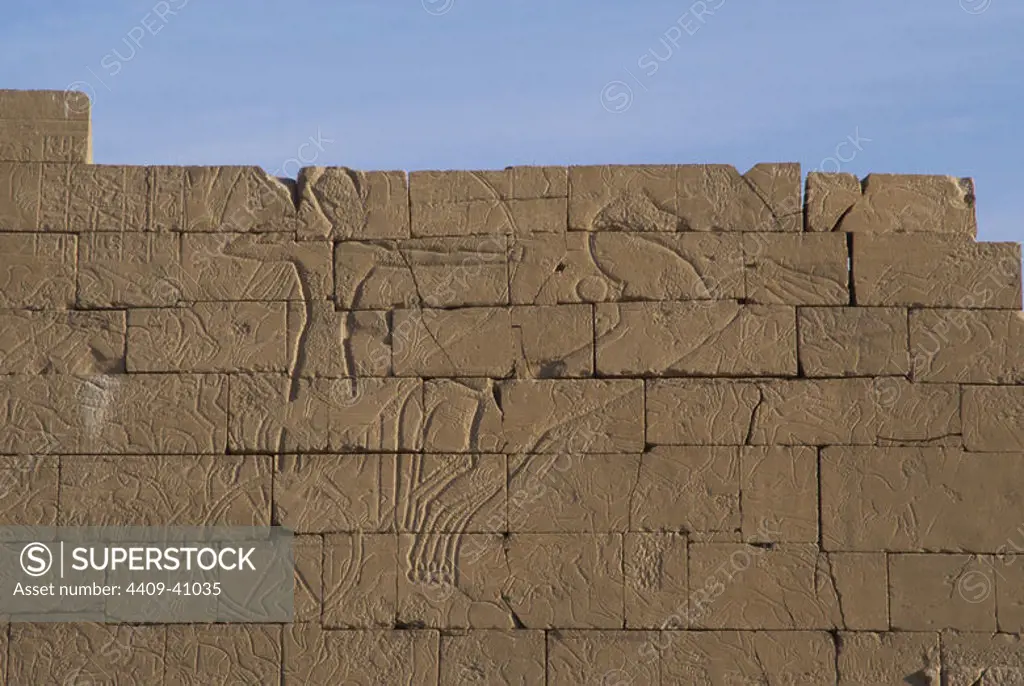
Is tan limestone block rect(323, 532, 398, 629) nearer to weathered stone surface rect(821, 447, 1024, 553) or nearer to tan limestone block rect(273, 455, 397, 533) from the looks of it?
tan limestone block rect(273, 455, 397, 533)

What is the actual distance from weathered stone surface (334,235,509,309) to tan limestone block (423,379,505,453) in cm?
57

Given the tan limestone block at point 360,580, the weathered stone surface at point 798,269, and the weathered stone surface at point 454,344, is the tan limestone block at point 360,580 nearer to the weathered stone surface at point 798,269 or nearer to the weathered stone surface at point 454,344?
the weathered stone surface at point 454,344

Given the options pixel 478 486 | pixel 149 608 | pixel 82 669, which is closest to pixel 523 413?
pixel 478 486

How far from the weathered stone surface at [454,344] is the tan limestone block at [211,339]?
0.77m

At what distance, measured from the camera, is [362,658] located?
7.66 m

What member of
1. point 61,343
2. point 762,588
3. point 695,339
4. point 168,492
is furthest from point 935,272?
point 61,343

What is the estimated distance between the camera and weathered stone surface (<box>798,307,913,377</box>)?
25.7 feet

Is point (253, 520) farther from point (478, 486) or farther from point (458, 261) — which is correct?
point (458, 261)

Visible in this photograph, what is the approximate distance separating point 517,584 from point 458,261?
211cm

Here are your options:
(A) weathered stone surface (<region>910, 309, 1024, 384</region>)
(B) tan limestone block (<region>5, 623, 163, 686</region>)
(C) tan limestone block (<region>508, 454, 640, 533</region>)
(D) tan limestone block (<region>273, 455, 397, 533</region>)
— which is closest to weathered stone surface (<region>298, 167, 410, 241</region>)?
(D) tan limestone block (<region>273, 455, 397, 533</region>)

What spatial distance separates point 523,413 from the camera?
7793mm

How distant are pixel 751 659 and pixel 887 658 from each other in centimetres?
85

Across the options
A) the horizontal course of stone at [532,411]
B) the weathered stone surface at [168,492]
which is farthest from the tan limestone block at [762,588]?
the weathered stone surface at [168,492]

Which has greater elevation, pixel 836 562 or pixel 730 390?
pixel 730 390
